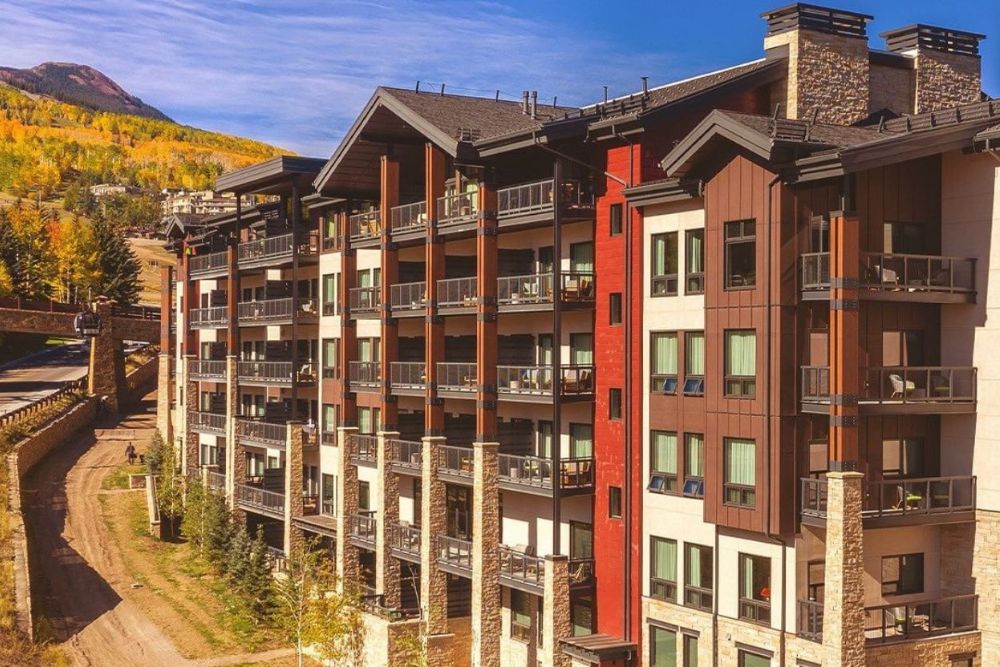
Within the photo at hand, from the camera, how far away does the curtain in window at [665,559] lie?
128 ft

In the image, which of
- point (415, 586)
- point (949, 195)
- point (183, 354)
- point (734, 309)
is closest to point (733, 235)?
point (734, 309)

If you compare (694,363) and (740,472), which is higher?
(694,363)

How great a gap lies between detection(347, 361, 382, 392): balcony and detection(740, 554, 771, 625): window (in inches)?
786

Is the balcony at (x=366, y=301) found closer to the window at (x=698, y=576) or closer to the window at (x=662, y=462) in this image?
the window at (x=662, y=462)

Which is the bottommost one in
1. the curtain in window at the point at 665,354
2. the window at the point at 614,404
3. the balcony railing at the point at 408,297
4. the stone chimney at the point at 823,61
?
the window at the point at 614,404

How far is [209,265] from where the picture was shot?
7181cm

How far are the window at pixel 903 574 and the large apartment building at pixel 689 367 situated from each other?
0.07m

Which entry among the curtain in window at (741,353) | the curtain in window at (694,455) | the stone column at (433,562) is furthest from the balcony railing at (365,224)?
the curtain in window at (741,353)

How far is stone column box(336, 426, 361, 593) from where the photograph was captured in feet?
177

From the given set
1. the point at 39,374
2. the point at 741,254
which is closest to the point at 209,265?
the point at 741,254

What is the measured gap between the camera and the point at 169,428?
81.4 m

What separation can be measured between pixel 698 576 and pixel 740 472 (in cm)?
391

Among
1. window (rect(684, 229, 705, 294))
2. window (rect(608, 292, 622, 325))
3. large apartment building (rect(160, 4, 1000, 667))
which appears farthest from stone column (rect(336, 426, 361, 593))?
window (rect(684, 229, 705, 294))

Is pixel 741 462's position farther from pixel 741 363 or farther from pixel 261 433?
pixel 261 433
